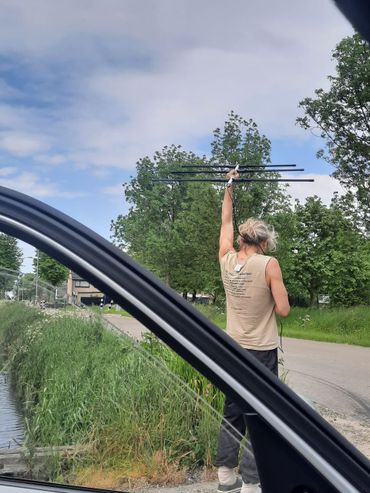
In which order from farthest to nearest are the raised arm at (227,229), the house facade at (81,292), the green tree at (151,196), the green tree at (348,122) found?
the green tree at (348,122) → the raised arm at (227,229) → the green tree at (151,196) → the house facade at (81,292)

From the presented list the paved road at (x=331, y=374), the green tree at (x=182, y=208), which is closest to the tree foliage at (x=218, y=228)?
the green tree at (x=182, y=208)

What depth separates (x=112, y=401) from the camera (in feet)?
4.70

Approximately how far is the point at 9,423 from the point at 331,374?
9219 millimetres

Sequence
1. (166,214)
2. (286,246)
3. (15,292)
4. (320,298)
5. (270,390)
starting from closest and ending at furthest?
(270,390) < (15,292) < (166,214) < (286,246) < (320,298)

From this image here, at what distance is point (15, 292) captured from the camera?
5.10 ft

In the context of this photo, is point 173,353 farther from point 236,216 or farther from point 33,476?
point 236,216

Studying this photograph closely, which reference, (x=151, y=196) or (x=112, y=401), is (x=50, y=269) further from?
(x=151, y=196)

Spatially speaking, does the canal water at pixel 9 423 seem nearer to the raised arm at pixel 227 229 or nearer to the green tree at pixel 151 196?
the green tree at pixel 151 196

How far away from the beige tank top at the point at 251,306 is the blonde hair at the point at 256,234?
96mm

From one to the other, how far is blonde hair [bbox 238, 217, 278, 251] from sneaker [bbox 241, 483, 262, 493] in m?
2.19

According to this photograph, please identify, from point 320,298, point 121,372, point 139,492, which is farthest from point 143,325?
point 320,298

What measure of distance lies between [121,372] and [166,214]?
394cm

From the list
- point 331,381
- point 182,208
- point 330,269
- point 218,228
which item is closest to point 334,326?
point 218,228

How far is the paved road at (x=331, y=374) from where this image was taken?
5387 millimetres
